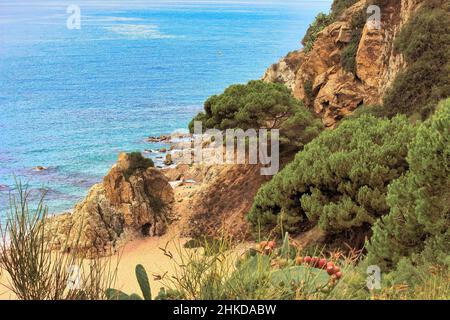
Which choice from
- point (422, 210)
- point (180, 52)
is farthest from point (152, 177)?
point (180, 52)

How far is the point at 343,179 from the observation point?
14117mm

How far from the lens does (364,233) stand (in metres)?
13.9

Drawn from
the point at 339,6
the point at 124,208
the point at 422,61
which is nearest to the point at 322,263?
the point at 124,208

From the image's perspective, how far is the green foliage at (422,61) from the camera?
72.6 feet

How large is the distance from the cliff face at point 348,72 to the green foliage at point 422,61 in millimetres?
892

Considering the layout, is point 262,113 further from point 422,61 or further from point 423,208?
point 423,208

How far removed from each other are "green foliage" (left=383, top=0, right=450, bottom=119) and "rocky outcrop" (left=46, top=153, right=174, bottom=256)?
9478mm

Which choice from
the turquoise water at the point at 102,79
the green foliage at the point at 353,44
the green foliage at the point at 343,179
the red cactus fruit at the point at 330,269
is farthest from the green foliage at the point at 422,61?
the turquoise water at the point at 102,79

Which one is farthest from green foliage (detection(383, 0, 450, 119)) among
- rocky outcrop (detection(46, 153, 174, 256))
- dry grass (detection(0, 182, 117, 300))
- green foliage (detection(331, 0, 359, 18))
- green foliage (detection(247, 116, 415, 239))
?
dry grass (detection(0, 182, 117, 300))

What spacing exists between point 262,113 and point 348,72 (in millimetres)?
7282

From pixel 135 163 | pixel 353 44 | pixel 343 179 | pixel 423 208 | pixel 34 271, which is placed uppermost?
pixel 353 44

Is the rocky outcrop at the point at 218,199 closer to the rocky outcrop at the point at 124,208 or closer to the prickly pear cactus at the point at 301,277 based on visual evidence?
the rocky outcrop at the point at 124,208
